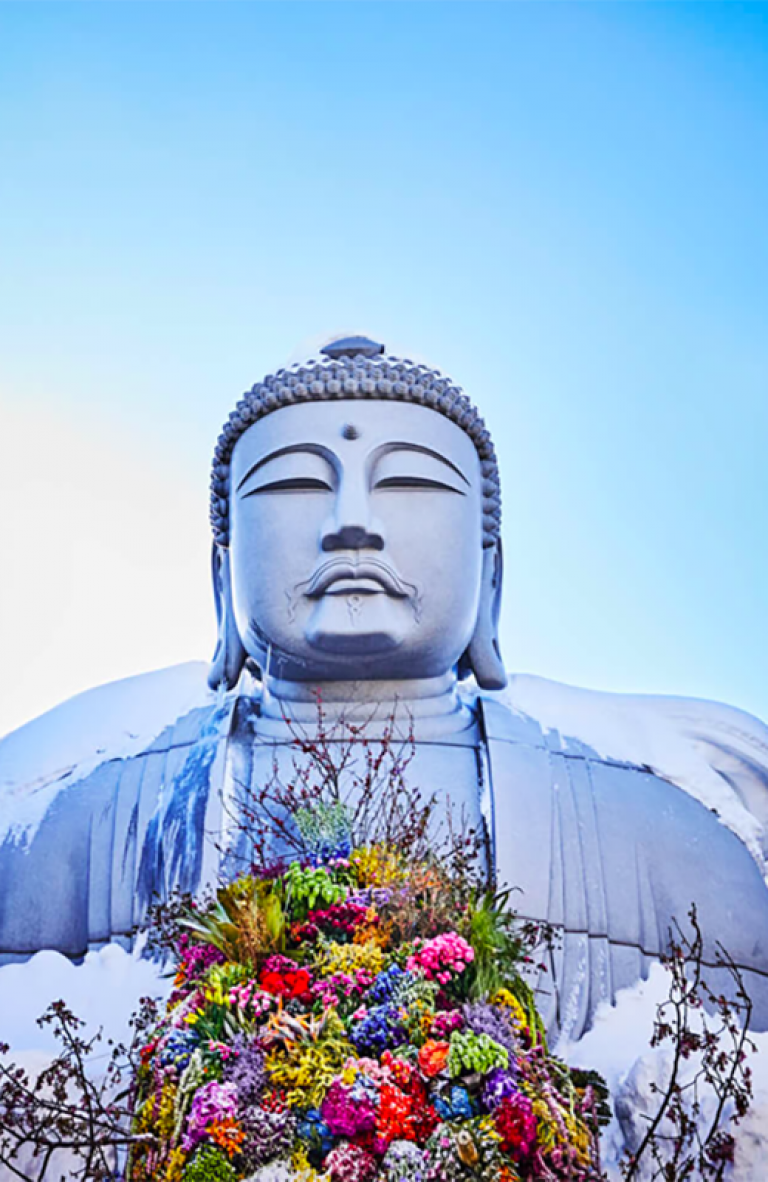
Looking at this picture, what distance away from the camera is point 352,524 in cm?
468

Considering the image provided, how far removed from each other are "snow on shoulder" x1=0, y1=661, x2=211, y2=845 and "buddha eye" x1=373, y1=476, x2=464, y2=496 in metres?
1.33

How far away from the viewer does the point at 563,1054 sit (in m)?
4.07

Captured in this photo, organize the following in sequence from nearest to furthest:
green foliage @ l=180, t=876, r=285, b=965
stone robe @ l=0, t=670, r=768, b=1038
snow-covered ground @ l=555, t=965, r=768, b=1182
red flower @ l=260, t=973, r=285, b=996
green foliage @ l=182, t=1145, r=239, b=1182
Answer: green foliage @ l=182, t=1145, r=239, b=1182 → red flower @ l=260, t=973, r=285, b=996 → green foliage @ l=180, t=876, r=285, b=965 → snow-covered ground @ l=555, t=965, r=768, b=1182 → stone robe @ l=0, t=670, r=768, b=1038

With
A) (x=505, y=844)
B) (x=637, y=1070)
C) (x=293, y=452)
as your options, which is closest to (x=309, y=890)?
(x=505, y=844)

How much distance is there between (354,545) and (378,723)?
0.77 m

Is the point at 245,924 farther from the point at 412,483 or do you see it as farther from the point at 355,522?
the point at 412,483

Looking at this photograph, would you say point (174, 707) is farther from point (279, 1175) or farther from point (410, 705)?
point (279, 1175)

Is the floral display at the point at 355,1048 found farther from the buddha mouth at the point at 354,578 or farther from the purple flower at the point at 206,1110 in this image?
the buddha mouth at the point at 354,578

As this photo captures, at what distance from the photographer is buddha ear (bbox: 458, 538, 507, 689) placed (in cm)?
542

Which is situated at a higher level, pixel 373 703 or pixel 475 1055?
pixel 373 703

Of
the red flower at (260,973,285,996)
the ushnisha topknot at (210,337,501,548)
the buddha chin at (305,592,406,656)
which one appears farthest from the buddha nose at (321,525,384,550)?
the red flower at (260,973,285,996)

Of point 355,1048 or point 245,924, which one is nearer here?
point 355,1048

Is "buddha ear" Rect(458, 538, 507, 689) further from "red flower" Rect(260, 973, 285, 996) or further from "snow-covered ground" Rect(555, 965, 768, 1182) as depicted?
"red flower" Rect(260, 973, 285, 996)

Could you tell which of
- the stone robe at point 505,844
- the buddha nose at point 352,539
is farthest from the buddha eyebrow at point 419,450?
the stone robe at point 505,844
